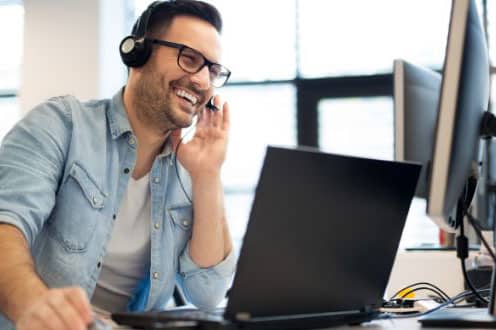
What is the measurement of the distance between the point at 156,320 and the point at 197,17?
39.2 inches

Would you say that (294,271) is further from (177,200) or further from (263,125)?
(263,125)

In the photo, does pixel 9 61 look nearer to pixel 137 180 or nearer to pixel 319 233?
pixel 137 180

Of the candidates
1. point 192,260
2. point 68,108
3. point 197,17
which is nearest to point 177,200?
point 192,260

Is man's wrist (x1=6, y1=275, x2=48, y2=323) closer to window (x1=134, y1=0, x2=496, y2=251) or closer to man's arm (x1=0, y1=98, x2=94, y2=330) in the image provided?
man's arm (x1=0, y1=98, x2=94, y2=330)

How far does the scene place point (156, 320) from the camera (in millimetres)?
762

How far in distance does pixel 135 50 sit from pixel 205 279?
23.3 inches

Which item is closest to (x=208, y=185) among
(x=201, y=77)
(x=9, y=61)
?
(x=201, y=77)

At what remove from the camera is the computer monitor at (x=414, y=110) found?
1.41 meters

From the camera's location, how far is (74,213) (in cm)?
129

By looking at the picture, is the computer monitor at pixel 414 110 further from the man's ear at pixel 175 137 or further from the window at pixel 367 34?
the window at pixel 367 34

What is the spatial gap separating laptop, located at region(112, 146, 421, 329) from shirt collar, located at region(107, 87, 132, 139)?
65cm

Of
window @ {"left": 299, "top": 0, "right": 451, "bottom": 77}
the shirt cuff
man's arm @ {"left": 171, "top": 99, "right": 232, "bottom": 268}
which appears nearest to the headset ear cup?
man's arm @ {"left": 171, "top": 99, "right": 232, "bottom": 268}

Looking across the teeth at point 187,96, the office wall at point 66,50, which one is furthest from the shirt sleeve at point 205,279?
the office wall at point 66,50

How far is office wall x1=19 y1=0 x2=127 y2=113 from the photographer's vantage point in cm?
400
